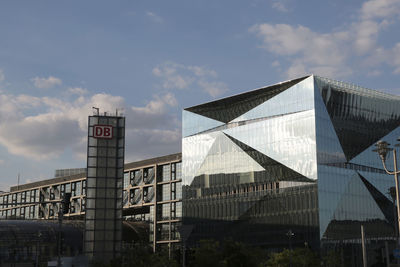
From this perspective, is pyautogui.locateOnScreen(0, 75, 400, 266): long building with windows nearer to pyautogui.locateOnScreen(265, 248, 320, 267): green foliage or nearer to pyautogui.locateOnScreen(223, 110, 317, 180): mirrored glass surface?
pyautogui.locateOnScreen(223, 110, 317, 180): mirrored glass surface

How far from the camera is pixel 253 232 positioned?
112 meters

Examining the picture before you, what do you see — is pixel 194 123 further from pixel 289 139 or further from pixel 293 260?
pixel 293 260

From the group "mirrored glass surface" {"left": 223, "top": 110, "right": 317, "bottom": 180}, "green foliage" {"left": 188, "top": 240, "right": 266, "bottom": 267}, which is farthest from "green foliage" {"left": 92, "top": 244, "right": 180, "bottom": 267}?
"mirrored glass surface" {"left": 223, "top": 110, "right": 317, "bottom": 180}

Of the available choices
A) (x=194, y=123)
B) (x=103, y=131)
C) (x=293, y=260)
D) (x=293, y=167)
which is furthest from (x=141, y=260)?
(x=194, y=123)

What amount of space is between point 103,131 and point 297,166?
1415 inches

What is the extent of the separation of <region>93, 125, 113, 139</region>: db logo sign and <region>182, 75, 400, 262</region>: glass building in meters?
29.5

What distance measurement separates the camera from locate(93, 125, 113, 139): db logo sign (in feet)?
324

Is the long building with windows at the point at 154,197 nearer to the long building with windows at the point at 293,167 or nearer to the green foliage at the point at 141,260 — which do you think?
the long building with windows at the point at 293,167

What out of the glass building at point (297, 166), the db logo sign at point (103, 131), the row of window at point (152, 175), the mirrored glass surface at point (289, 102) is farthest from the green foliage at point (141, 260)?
the row of window at point (152, 175)

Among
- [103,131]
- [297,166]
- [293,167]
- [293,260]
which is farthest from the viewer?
[293,167]

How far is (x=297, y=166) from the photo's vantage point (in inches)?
4168

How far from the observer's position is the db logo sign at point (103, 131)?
9862 centimetres

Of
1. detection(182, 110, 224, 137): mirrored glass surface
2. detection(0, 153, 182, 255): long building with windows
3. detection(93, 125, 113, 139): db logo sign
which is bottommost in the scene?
detection(0, 153, 182, 255): long building with windows

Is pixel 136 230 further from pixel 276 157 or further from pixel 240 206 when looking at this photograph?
pixel 276 157
